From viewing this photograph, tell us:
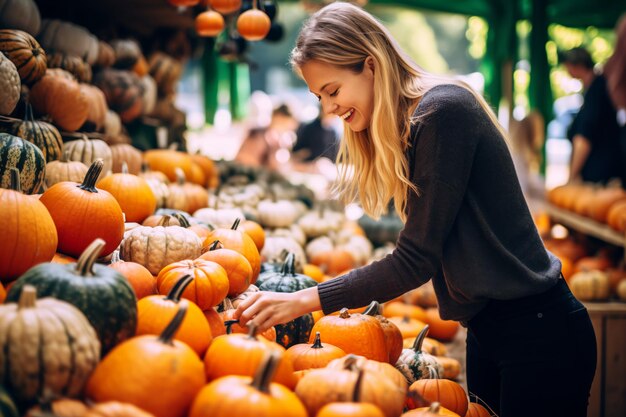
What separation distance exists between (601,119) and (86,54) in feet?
16.6

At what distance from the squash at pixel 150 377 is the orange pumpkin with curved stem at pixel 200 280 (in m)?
0.47

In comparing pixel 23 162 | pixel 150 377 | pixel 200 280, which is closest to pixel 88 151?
pixel 23 162

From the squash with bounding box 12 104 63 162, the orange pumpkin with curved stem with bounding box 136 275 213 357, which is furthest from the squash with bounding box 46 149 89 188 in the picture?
the orange pumpkin with curved stem with bounding box 136 275 213 357

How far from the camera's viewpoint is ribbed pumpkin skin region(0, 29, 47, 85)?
2.79 meters

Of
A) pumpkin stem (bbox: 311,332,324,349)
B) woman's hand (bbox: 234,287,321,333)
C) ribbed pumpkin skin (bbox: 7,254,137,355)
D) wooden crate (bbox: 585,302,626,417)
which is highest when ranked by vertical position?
ribbed pumpkin skin (bbox: 7,254,137,355)

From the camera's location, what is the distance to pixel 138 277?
208 cm

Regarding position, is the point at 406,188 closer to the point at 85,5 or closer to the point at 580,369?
the point at 580,369

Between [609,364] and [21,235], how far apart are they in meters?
3.77

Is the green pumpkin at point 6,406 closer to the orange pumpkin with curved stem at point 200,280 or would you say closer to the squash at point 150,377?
the squash at point 150,377

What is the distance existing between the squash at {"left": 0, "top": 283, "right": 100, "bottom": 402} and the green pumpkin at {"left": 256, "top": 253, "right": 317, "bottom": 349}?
1.03m

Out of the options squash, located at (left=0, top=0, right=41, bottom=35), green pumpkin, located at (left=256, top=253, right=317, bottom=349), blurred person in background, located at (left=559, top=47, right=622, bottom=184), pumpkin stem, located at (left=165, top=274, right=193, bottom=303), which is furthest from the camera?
blurred person in background, located at (left=559, top=47, right=622, bottom=184)

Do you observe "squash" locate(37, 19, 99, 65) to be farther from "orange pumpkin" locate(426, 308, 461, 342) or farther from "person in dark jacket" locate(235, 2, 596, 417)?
"orange pumpkin" locate(426, 308, 461, 342)

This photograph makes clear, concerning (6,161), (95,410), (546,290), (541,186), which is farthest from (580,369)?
(541,186)

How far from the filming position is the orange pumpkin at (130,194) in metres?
2.77
